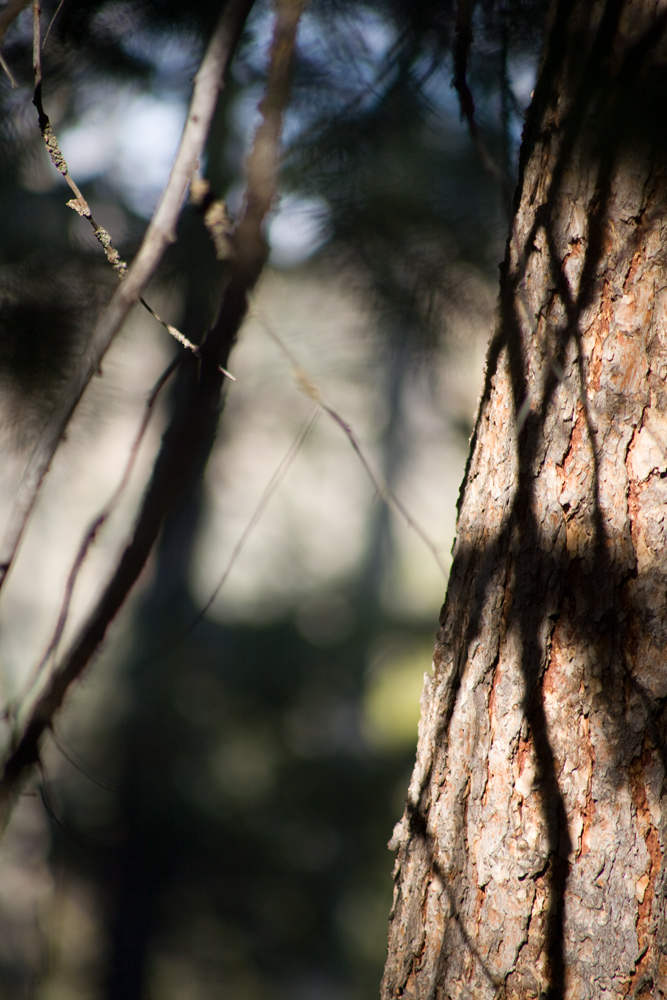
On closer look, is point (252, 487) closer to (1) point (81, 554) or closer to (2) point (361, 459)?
(2) point (361, 459)

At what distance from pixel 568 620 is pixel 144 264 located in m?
0.51

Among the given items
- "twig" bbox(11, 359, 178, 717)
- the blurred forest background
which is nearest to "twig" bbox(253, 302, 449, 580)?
the blurred forest background

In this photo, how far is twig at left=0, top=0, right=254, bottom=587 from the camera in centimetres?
60

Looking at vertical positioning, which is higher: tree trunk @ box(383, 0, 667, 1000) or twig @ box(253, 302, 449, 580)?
twig @ box(253, 302, 449, 580)

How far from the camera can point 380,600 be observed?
998 millimetres

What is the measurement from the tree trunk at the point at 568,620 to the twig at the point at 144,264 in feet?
1.11

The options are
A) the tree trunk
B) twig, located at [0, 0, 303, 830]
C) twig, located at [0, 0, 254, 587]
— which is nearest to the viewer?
the tree trunk

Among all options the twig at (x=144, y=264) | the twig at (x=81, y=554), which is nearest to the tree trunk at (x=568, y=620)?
the twig at (x=144, y=264)

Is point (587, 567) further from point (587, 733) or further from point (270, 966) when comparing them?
point (270, 966)

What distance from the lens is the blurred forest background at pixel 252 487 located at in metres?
0.92

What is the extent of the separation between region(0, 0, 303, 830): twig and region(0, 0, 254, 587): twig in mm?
259

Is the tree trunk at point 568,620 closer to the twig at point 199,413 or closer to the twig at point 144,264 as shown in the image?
the twig at point 144,264

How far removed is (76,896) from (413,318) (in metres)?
1.04

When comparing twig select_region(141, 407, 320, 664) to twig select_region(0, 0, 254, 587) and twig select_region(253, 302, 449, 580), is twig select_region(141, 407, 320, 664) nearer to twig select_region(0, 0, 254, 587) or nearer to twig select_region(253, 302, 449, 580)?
twig select_region(253, 302, 449, 580)
